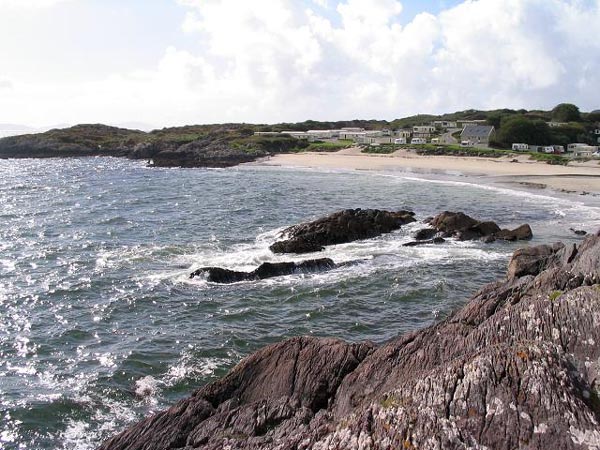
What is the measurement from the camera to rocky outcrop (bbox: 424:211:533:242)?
33.7m

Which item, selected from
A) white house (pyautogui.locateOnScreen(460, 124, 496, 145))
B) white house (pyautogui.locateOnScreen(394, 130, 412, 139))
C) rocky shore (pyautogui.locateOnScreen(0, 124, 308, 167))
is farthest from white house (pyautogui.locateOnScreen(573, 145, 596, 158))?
rocky shore (pyautogui.locateOnScreen(0, 124, 308, 167))

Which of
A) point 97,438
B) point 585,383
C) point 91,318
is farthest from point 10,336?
point 585,383

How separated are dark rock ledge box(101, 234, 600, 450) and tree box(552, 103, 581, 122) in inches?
5299

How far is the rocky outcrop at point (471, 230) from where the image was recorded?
33.7m

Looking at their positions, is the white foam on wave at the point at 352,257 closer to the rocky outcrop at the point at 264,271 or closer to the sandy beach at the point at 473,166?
the rocky outcrop at the point at 264,271

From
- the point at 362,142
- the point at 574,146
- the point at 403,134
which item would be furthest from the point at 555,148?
the point at 362,142

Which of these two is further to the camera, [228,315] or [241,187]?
[241,187]

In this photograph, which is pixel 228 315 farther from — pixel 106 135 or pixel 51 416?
pixel 106 135

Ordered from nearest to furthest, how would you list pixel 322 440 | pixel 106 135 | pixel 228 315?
1. pixel 322 440
2. pixel 228 315
3. pixel 106 135

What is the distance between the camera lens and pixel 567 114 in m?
133

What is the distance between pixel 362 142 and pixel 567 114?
Answer: 53.7m

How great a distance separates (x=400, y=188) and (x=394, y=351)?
2003 inches

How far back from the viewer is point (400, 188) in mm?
60125

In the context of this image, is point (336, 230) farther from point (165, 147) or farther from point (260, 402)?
point (165, 147)
